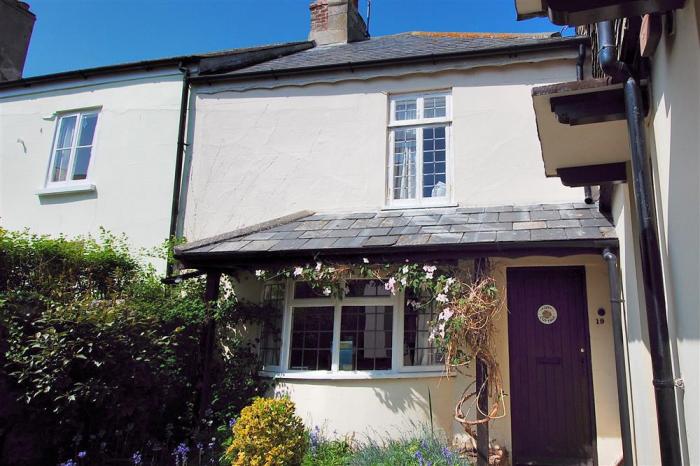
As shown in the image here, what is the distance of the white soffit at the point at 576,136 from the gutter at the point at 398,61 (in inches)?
151

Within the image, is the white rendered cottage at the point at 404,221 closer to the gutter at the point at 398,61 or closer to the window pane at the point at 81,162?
the gutter at the point at 398,61

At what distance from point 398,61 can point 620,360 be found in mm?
5693

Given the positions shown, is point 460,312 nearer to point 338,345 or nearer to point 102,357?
point 338,345

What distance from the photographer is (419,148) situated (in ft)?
28.4

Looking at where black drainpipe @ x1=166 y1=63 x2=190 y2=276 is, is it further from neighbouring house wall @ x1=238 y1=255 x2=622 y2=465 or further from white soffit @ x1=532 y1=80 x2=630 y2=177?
white soffit @ x1=532 y1=80 x2=630 y2=177

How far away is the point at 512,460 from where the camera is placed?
21.6ft

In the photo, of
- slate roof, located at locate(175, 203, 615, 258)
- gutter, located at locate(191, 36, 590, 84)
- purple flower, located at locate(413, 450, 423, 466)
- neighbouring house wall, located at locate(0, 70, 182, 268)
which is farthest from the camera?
neighbouring house wall, located at locate(0, 70, 182, 268)

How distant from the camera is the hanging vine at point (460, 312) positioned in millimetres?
6238

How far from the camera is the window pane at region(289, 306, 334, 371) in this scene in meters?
7.58

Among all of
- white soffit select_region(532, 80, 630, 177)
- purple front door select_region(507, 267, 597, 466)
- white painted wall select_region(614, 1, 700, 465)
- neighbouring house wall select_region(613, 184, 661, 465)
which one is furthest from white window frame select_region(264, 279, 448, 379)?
white painted wall select_region(614, 1, 700, 465)

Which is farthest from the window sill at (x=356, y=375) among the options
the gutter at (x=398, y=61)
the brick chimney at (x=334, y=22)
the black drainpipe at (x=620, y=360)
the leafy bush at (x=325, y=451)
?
the brick chimney at (x=334, y=22)

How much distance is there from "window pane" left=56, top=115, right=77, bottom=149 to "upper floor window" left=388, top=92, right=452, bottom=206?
638cm

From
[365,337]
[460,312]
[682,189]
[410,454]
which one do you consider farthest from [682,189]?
[365,337]

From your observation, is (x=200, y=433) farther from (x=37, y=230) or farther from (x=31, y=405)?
(x=37, y=230)
